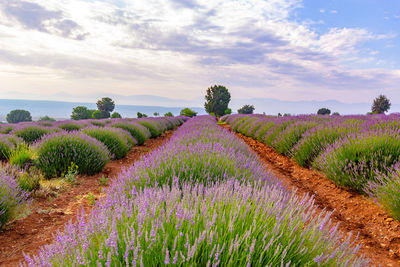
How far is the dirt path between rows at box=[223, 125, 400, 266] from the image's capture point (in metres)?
3.32

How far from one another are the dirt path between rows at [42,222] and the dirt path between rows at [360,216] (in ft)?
10.4

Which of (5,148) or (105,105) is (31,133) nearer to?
(5,148)

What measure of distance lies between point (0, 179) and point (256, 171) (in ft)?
11.5

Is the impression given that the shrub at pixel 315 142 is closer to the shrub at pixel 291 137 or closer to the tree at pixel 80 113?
the shrub at pixel 291 137

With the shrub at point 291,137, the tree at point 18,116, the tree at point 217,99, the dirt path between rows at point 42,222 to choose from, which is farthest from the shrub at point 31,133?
the tree at point 18,116

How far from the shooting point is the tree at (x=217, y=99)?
71.7 m

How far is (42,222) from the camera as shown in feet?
12.8

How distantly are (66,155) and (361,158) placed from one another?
21.2 feet

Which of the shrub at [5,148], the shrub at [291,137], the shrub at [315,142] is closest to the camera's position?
the shrub at [315,142]

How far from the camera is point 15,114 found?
77.9 m

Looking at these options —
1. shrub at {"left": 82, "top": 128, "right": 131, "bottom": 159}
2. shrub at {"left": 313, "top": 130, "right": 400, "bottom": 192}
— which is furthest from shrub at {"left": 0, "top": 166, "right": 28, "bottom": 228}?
shrub at {"left": 313, "top": 130, "right": 400, "bottom": 192}

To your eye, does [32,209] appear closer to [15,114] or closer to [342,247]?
[342,247]

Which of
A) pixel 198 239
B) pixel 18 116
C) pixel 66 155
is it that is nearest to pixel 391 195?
pixel 198 239

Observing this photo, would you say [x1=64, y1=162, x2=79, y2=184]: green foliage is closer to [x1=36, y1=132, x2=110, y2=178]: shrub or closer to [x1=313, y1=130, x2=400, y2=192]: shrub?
[x1=36, y1=132, x2=110, y2=178]: shrub
